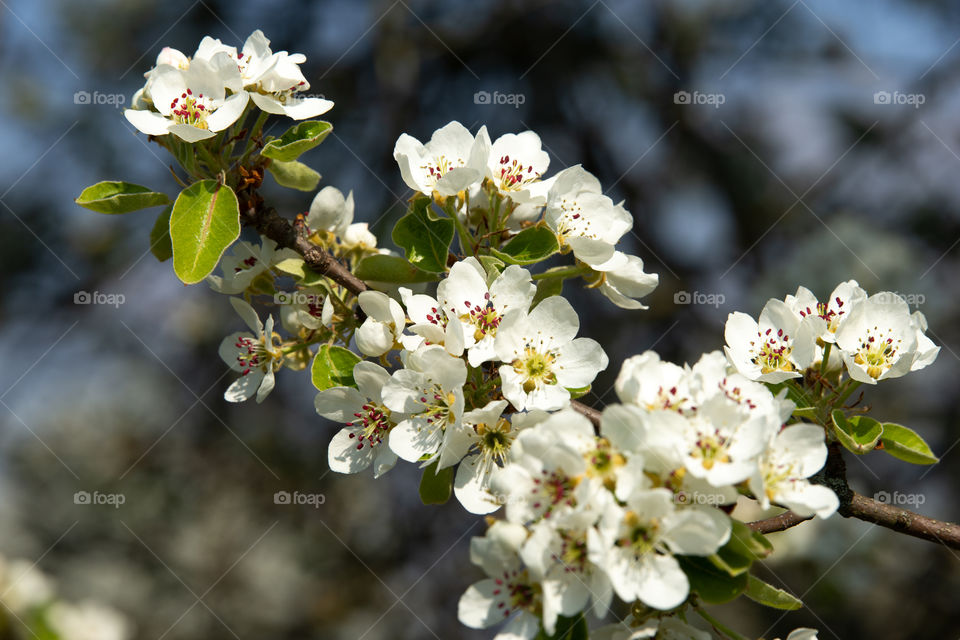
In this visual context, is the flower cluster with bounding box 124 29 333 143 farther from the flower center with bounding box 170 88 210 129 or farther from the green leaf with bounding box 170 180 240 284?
the green leaf with bounding box 170 180 240 284

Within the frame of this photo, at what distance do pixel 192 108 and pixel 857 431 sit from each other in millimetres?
1415

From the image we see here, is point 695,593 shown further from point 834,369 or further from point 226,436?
point 226,436

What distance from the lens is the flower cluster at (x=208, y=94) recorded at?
1.45 metres

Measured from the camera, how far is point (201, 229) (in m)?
1.46

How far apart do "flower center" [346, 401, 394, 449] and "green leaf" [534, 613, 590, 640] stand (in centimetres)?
52

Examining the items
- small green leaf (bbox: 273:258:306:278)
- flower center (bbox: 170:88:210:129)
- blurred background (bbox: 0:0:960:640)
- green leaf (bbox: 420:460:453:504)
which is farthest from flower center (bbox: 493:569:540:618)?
blurred background (bbox: 0:0:960:640)

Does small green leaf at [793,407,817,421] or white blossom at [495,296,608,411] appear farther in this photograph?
small green leaf at [793,407,817,421]

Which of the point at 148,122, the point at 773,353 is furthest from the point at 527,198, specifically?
the point at 148,122

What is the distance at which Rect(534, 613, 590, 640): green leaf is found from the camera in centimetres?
Result: 117

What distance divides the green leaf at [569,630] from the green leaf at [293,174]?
101 centimetres

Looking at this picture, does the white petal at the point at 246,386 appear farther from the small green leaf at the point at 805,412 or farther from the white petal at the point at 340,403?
the small green leaf at the point at 805,412

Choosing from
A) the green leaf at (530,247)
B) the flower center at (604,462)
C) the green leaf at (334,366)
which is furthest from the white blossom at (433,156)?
the flower center at (604,462)

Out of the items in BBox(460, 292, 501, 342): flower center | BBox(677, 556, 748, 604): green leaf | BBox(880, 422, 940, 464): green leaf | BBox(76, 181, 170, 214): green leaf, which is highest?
BBox(460, 292, 501, 342): flower center

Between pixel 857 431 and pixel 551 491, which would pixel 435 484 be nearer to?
pixel 551 491
